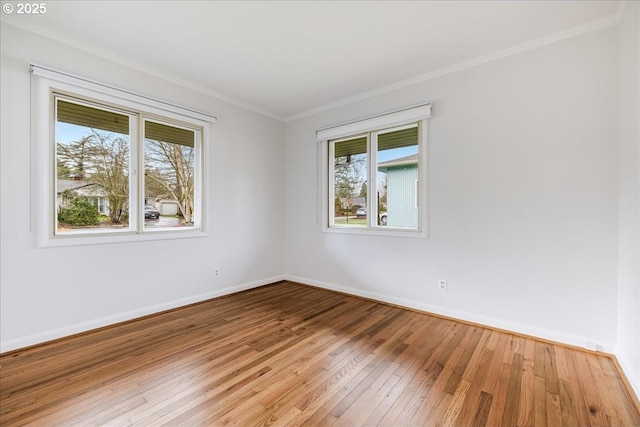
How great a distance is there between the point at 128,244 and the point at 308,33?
2701 millimetres

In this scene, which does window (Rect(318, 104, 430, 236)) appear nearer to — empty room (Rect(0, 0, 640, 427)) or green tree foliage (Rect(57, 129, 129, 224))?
empty room (Rect(0, 0, 640, 427))

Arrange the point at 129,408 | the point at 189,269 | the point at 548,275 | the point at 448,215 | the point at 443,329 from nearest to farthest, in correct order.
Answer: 1. the point at 129,408
2. the point at 548,275
3. the point at 443,329
4. the point at 448,215
5. the point at 189,269

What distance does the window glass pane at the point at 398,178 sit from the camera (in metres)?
3.35

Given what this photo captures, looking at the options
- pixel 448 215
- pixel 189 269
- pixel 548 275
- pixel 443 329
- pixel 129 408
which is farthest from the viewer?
pixel 189 269

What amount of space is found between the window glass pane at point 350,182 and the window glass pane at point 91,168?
2.58 metres

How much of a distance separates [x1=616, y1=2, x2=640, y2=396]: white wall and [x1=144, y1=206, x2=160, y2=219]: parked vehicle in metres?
4.16

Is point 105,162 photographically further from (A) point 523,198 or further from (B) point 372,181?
(A) point 523,198

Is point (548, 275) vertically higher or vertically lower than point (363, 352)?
higher

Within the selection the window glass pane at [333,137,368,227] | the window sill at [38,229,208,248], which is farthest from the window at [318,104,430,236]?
the window sill at [38,229,208,248]

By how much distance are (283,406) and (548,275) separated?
2.45m

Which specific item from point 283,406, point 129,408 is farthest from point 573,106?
point 129,408

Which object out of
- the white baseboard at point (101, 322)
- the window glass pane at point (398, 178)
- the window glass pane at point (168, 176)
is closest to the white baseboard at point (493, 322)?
the window glass pane at point (398, 178)

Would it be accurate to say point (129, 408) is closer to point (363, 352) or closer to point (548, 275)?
point (363, 352)

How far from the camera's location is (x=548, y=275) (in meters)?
2.48
